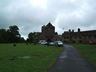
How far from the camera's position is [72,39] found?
128 metres

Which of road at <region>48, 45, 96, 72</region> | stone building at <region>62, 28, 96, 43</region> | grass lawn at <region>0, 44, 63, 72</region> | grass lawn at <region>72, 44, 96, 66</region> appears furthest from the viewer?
stone building at <region>62, 28, 96, 43</region>

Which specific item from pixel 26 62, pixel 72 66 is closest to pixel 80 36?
pixel 26 62

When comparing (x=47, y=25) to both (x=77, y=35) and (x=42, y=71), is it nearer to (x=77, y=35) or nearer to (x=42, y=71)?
(x=77, y=35)

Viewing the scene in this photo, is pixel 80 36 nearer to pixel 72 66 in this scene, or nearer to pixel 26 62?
pixel 26 62

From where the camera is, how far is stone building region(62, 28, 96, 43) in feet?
377

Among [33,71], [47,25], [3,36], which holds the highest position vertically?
[47,25]

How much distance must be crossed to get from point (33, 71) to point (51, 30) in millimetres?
103396

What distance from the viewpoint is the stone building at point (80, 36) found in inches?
4528

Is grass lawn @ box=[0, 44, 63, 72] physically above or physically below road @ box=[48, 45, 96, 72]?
above

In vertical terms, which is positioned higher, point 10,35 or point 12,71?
point 10,35

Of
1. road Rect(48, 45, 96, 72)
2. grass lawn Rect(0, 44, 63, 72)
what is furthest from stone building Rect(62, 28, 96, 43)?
road Rect(48, 45, 96, 72)

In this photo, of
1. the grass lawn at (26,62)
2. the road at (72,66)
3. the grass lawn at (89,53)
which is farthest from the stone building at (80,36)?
the road at (72,66)

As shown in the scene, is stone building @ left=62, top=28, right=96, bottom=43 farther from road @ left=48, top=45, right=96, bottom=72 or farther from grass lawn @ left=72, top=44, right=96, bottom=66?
road @ left=48, top=45, right=96, bottom=72

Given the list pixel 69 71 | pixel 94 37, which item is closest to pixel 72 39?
pixel 94 37
